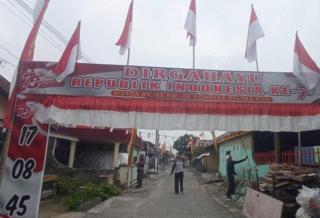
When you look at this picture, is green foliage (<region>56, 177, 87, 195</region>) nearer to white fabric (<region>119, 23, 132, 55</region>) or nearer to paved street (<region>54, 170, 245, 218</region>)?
paved street (<region>54, 170, 245, 218</region>)

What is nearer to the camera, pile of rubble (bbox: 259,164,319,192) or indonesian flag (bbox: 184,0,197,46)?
pile of rubble (bbox: 259,164,319,192)

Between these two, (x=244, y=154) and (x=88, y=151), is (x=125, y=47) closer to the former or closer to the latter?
(x=244, y=154)

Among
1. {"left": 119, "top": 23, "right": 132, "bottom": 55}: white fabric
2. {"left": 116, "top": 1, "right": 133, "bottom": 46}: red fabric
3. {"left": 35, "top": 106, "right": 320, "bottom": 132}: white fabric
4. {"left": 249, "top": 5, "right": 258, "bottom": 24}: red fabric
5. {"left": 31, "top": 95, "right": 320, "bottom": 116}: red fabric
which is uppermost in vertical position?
{"left": 249, "top": 5, "right": 258, "bottom": 24}: red fabric

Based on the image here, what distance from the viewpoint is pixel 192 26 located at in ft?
30.2

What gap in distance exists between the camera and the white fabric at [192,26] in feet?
30.0

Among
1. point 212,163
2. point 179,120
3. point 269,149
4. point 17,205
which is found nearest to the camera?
point 17,205

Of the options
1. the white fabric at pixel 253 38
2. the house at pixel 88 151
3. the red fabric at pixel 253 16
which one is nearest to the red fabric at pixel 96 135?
the house at pixel 88 151

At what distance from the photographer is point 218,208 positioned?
420 inches

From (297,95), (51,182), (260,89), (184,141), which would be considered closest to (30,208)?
(260,89)

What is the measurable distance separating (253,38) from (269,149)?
7.65 metres

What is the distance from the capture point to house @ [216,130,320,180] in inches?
386

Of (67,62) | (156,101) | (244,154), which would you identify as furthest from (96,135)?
(156,101)

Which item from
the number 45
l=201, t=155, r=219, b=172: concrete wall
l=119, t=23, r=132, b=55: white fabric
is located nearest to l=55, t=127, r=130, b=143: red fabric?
l=119, t=23, r=132, b=55: white fabric

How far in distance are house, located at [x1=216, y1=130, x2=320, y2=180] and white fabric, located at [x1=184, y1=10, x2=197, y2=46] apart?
3819mm
